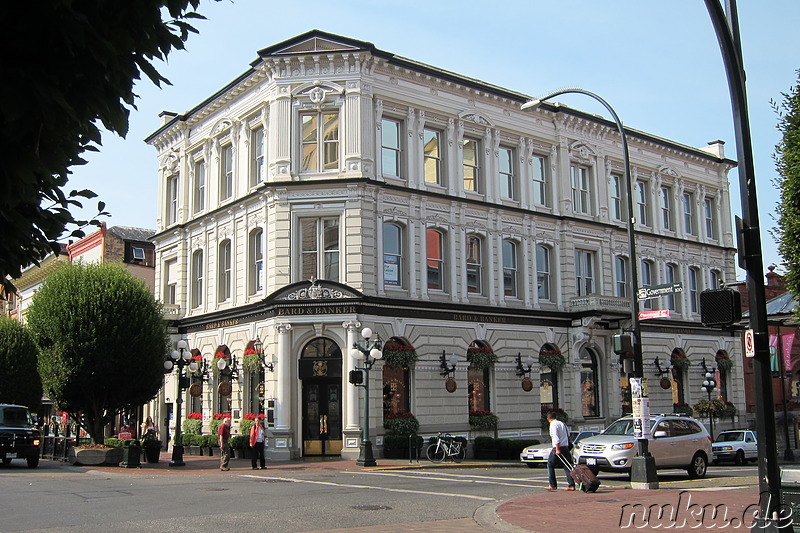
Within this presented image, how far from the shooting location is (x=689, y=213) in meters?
44.0

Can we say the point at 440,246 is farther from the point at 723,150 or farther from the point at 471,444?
the point at 723,150

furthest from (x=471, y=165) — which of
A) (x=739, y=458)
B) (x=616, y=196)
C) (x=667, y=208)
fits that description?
(x=739, y=458)

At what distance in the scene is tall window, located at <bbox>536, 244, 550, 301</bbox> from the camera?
A: 36062 mm

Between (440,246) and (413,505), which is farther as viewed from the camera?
(440,246)

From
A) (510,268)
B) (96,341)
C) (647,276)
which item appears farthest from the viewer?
(647,276)

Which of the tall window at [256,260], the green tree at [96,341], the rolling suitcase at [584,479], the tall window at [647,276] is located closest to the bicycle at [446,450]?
the tall window at [256,260]

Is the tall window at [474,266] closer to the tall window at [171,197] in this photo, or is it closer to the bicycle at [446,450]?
the bicycle at [446,450]

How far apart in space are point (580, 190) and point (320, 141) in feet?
44.8

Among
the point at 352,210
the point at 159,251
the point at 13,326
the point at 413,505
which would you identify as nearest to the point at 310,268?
the point at 352,210

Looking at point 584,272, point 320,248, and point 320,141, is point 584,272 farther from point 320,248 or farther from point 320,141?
point 320,141

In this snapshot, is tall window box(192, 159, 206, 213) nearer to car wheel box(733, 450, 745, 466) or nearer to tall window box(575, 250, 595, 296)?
tall window box(575, 250, 595, 296)

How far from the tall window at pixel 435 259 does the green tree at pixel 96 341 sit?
1073 centimetres

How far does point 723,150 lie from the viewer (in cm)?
4659

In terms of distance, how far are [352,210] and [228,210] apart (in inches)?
268
